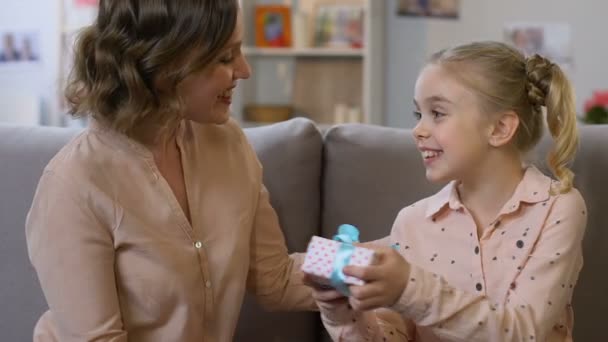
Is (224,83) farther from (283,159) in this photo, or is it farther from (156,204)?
(283,159)

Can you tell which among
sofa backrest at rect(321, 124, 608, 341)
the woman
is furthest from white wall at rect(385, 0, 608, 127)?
Answer: the woman

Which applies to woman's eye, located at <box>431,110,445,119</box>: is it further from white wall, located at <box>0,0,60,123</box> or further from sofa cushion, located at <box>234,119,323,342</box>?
white wall, located at <box>0,0,60,123</box>

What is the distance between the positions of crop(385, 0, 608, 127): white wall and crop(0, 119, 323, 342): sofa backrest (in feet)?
6.94

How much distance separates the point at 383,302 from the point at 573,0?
2803 millimetres

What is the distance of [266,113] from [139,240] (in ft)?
8.37

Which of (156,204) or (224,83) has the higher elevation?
(224,83)

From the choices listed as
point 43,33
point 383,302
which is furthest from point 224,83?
point 43,33

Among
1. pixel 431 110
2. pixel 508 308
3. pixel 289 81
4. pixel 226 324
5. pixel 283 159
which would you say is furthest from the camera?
pixel 289 81

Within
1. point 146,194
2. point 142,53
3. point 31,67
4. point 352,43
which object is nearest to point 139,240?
point 146,194

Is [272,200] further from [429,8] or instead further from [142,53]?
[429,8]

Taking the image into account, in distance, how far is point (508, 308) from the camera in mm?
1220

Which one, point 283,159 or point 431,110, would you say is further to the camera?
point 283,159

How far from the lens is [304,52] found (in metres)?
3.74

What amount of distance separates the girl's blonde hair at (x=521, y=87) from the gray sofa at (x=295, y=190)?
0.91 feet
